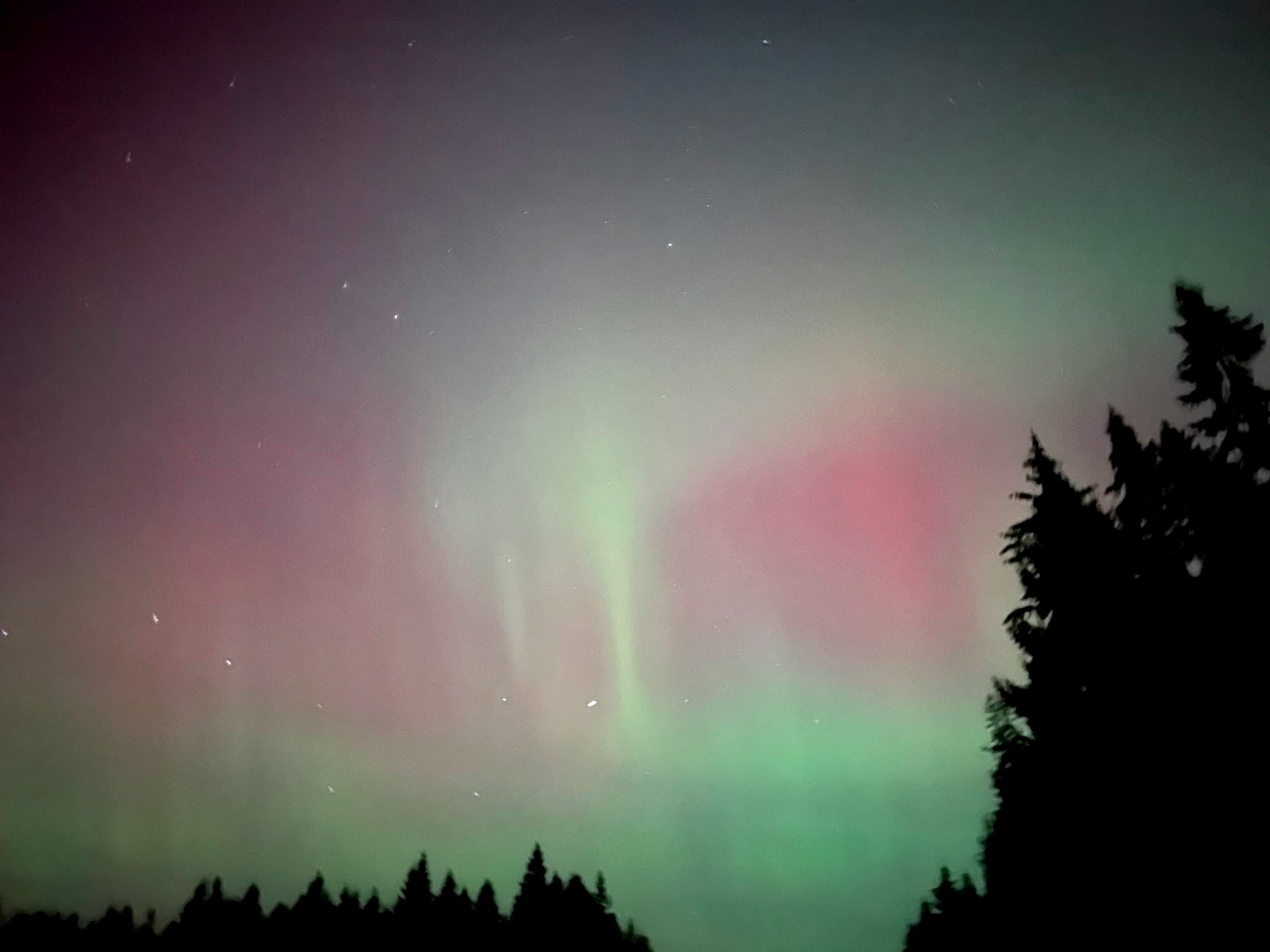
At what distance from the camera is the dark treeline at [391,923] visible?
207ft

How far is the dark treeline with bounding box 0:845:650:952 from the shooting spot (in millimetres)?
63094

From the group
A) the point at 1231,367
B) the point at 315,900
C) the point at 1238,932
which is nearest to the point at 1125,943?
the point at 1238,932

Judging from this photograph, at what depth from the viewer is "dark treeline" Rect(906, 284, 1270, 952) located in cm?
1294

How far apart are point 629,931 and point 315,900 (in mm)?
48110

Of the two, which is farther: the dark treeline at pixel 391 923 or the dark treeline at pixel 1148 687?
the dark treeline at pixel 391 923

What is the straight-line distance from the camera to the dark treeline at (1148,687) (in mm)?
12938

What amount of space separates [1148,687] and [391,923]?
72.5m

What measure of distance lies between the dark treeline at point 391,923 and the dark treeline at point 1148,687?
53.7 meters

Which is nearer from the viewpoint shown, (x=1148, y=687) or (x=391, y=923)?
(x=1148, y=687)

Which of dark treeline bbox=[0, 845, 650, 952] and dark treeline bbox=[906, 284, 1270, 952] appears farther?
dark treeline bbox=[0, 845, 650, 952]

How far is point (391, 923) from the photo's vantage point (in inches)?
2662

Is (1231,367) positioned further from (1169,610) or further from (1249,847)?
(1249,847)

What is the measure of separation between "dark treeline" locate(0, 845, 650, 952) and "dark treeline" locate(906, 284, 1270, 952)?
53.7m

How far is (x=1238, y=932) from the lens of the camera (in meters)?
11.7
